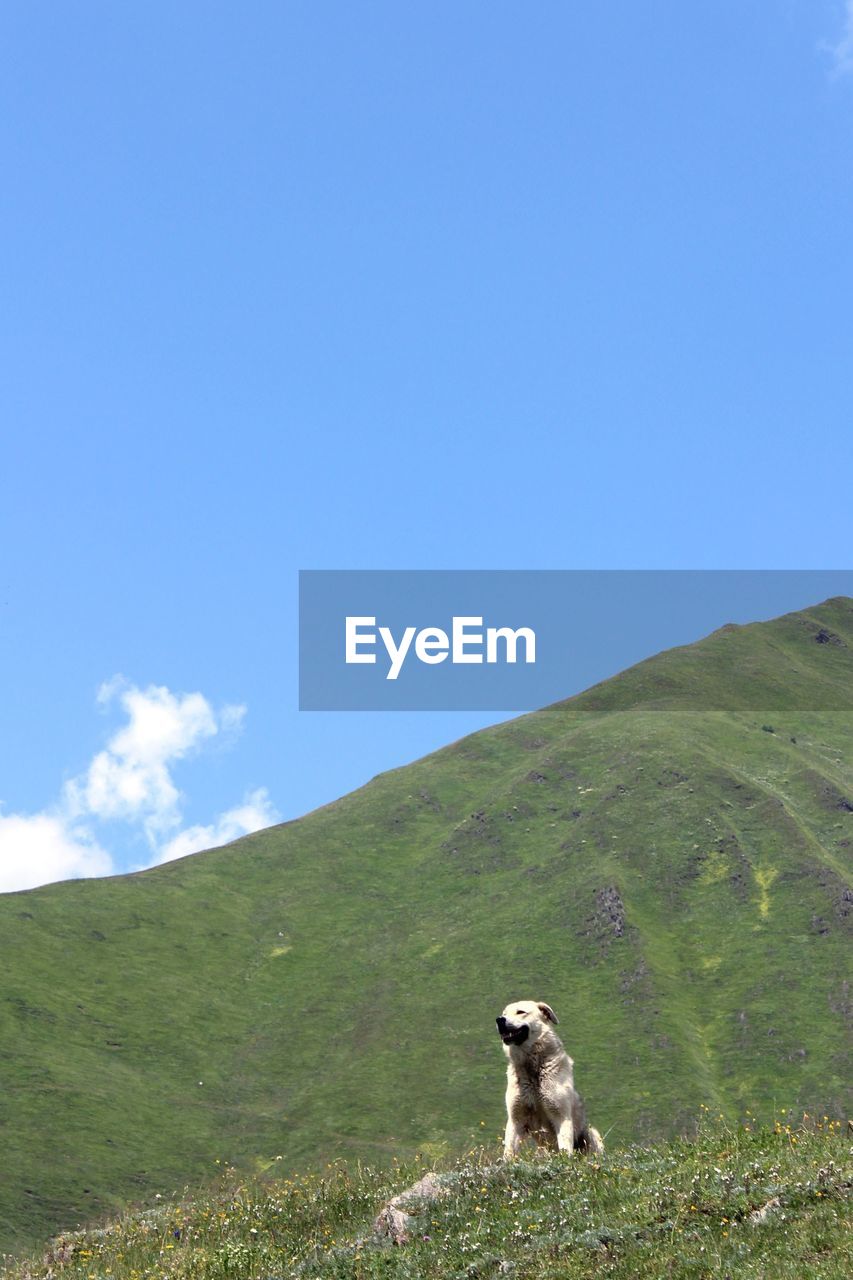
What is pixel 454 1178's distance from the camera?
17.9 meters

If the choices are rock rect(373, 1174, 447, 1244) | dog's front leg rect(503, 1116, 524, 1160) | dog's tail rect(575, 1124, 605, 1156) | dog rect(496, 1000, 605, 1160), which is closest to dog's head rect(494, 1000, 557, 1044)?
dog rect(496, 1000, 605, 1160)

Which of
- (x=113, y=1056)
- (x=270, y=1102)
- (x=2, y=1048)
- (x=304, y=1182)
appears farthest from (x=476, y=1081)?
(x=304, y=1182)

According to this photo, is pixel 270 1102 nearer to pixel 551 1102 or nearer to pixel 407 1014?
pixel 407 1014

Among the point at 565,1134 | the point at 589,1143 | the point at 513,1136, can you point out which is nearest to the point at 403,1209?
the point at 565,1134

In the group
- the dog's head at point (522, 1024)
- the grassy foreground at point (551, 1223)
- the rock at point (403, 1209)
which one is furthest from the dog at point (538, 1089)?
the rock at point (403, 1209)

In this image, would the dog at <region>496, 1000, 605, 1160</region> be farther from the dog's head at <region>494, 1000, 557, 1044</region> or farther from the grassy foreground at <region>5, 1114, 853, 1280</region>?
the grassy foreground at <region>5, 1114, 853, 1280</region>

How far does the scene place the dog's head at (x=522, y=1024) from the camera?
20.6 m

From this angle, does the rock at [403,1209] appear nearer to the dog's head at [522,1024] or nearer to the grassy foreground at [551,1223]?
the grassy foreground at [551,1223]

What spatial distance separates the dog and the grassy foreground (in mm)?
889

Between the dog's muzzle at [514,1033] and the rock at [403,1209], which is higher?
the dog's muzzle at [514,1033]

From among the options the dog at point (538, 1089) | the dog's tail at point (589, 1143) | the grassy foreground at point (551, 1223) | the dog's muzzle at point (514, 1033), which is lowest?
the grassy foreground at point (551, 1223)

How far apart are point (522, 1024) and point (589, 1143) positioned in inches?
82.9

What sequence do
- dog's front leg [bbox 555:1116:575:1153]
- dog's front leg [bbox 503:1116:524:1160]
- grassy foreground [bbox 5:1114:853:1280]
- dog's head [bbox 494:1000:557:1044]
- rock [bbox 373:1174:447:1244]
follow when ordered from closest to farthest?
grassy foreground [bbox 5:1114:853:1280] → rock [bbox 373:1174:447:1244] → dog's front leg [bbox 555:1116:575:1153] → dog's front leg [bbox 503:1116:524:1160] → dog's head [bbox 494:1000:557:1044]

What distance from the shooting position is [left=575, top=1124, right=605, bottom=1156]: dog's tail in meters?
20.3
